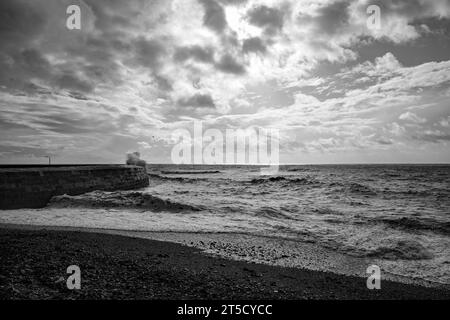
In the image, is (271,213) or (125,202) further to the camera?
(125,202)

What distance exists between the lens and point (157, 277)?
441 centimetres

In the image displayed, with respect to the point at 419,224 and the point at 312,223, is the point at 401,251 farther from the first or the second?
the point at 419,224

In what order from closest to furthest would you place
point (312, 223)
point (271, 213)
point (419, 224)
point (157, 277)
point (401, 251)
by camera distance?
point (157, 277)
point (401, 251)
point (419, 224)
point (312, 223)
point (271, 213)

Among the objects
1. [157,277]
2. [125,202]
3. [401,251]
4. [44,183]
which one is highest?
[44,183]

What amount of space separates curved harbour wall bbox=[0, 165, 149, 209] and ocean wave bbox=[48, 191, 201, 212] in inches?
34.4

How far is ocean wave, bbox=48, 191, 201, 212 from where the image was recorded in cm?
1345

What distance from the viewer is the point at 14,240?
6.29m

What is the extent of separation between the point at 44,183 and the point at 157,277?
14.8m

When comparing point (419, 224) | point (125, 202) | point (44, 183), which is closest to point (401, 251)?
point (419, 224)

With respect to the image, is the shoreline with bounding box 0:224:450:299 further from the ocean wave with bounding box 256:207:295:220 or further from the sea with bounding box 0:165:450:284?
the ocean wave with bounding box 256:207:295:220
